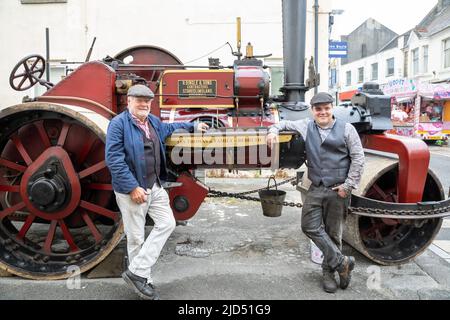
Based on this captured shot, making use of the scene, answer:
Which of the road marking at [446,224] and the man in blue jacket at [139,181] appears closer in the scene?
the man in blue jacket at [139,181]

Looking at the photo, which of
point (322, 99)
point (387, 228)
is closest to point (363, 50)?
point (387, 228)

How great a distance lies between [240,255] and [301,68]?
206 cm

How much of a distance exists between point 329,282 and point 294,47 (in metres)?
2.41

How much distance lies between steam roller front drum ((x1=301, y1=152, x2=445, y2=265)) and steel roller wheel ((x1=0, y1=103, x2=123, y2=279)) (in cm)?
214

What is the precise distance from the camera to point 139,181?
2.96m

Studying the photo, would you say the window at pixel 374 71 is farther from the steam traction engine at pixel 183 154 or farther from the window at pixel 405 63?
the steam traction engine at pixel 183 154

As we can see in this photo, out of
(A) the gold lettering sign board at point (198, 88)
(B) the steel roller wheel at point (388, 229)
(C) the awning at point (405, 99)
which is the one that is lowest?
(B) the steel roller wheel at point (388, 229)

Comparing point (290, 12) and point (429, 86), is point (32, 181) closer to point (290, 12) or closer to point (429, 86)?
point (290, 12)

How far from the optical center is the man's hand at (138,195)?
2877 millimetres

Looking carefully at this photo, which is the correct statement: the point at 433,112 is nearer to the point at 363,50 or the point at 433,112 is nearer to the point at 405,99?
the point at 405,99

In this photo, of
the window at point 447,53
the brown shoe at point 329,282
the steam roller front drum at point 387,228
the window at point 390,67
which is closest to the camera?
the brown shoe at point 329,282

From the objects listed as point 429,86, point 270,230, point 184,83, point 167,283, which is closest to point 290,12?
point 184,83

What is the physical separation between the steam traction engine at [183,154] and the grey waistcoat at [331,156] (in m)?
0.33

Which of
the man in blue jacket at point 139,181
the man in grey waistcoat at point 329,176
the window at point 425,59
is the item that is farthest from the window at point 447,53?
the man in blue jacket at point 139,181
